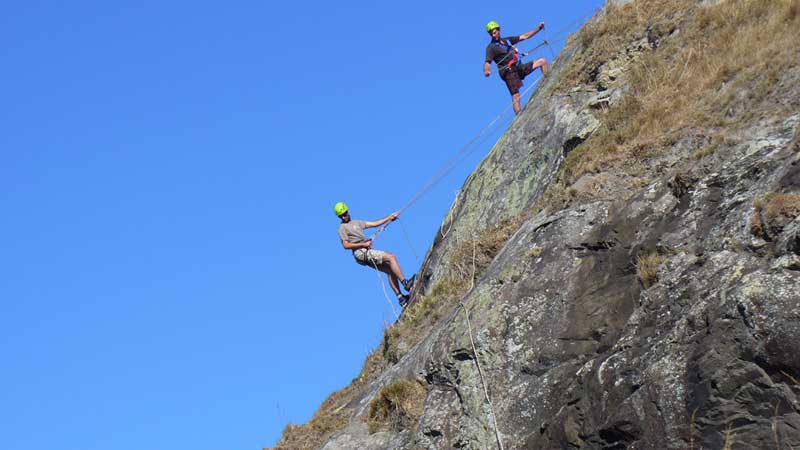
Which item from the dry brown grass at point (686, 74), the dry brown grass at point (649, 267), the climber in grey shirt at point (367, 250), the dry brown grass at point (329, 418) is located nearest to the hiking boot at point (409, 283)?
the climber in grey shirt at point (367, 250)

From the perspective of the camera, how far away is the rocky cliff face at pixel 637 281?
11555 millimetres

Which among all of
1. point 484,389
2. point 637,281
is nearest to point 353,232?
point 484,389

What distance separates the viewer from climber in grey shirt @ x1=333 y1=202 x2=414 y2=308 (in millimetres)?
22922

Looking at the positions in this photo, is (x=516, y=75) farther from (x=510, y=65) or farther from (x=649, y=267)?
(x=649, y=267)

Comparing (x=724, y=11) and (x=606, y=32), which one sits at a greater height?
(x=606, y=32)

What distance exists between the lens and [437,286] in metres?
19.2

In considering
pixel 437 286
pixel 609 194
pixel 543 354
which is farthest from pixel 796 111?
pixel 437 286

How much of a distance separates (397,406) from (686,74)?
23.0 ft

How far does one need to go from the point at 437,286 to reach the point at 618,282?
5593 millimetres

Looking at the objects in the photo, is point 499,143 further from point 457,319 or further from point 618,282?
point 618,282

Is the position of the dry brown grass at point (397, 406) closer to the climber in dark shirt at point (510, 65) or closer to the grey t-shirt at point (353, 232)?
the grey t-shirt at point (353, 232)

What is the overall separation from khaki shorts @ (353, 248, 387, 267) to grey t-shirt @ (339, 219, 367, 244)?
0.24m

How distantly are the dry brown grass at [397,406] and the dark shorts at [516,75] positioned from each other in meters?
9.95

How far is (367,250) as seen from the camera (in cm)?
2309
